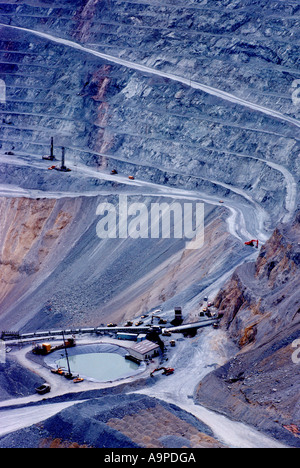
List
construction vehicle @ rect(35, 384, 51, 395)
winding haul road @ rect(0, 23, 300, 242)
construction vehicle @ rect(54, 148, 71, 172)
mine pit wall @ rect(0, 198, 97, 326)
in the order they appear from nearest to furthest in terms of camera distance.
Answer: construction vehicle @ rect(35, 384, 51, 395), winding haul road @ rect(0, 23, 300, 242), mine pit wall @ rect(0, 198, 97, 326), construction vehicle @ rect(54, 148, 71, 172)

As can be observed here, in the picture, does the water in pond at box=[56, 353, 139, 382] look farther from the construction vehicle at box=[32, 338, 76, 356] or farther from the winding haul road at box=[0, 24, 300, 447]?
the winding haul road at box=[0, 24, 300, 447]

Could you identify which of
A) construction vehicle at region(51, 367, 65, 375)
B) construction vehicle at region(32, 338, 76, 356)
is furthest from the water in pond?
construction vehicle at region(32, 338, 76, 356)

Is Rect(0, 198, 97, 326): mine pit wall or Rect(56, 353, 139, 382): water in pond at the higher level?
Rect(0, 198, 97, 326): mine pit wall

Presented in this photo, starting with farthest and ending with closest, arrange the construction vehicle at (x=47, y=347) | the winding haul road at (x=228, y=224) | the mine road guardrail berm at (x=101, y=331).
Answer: the mine road guardrail berm at (x=101, y=331) → the construction vehicle at (x=47, y=347) → the winding haul road at (x=228, y=224)

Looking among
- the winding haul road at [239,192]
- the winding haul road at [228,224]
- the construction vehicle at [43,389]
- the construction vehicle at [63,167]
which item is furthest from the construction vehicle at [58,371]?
the construction vehicle at [63,167]

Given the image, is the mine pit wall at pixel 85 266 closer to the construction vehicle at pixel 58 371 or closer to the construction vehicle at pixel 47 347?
the construction vehicle at pixel 47 347

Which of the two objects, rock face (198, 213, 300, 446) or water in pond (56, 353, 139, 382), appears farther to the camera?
water in pond (56, 353, 139, 382)

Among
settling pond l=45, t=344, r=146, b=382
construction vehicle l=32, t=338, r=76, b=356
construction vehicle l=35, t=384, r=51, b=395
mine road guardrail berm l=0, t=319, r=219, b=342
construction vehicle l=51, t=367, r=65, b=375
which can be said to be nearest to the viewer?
construction vehicle l=35, t=384, r=51, b=395
